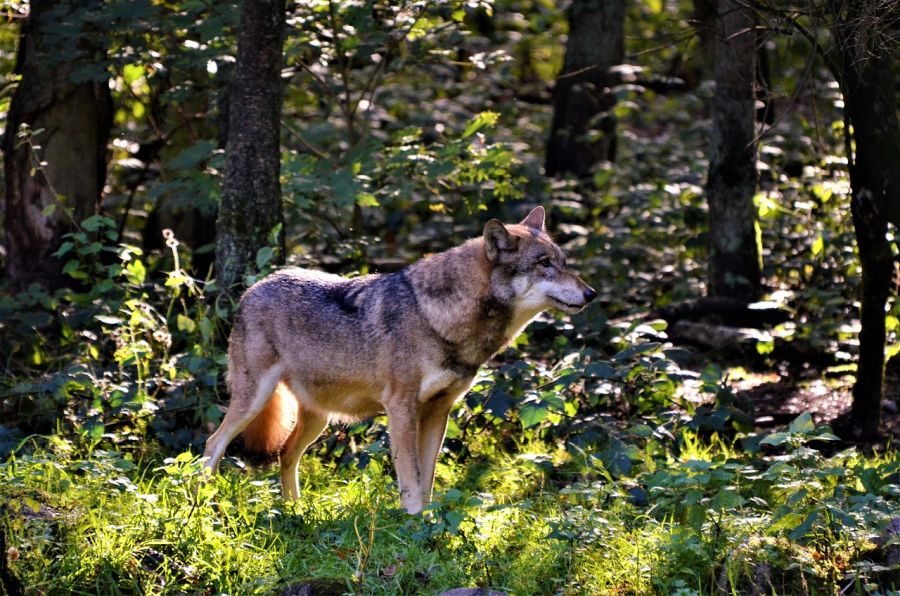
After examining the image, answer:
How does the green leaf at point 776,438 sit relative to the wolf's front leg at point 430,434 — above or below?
above

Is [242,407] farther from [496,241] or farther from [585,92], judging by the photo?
[585,92]

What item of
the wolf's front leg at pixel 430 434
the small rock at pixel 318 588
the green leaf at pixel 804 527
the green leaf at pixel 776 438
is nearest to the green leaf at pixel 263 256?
the wolf's front leg at pixel 430 434

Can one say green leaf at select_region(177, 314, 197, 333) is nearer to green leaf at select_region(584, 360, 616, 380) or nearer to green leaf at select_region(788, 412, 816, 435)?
green leaf at select_region(584, 360, 616, 380)

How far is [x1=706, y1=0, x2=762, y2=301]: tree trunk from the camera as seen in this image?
30.4ft

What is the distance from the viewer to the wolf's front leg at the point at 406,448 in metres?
5.71

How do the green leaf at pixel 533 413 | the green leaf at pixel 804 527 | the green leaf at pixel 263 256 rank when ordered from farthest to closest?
the green leaf at pixel 263 256
the green leaf at pixel 533 413
the green leaf at pixel 804 527

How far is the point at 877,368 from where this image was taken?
22.9 ft

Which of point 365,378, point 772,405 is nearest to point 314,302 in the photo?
point 365,378

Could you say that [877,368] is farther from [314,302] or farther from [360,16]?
[360,16]

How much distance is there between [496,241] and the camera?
579 cm

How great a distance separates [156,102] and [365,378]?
5780mm

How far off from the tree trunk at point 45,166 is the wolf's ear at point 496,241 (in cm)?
527

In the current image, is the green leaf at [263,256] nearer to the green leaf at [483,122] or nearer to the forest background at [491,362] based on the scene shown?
the forest background at [491,362]

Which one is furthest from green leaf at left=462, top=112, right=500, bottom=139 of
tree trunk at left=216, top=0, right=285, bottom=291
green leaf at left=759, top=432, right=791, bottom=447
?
green leaf at left=759, top=432, right=791, bottom=447
